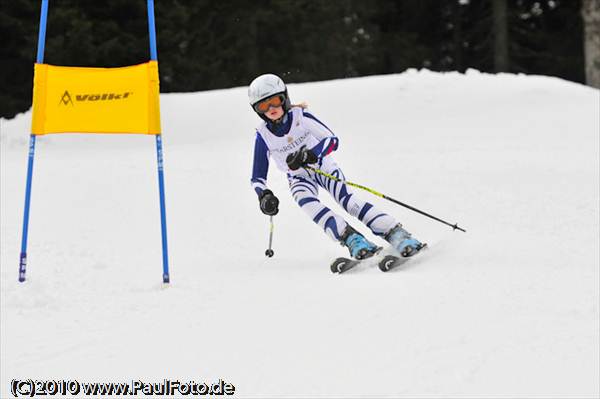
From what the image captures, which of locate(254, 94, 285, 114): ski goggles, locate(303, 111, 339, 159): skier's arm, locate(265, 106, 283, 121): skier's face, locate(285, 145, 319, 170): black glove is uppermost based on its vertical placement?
locate(254, 94, 285, 114): ski goggles

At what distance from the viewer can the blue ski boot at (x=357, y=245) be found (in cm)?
670

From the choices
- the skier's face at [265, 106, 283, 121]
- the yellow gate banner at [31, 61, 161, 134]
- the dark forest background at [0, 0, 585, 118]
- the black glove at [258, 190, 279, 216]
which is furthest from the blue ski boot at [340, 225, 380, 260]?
the dark forest background at [0, 0, 585, 118]

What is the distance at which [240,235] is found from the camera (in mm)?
8789

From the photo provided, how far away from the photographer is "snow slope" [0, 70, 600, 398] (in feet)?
14.3

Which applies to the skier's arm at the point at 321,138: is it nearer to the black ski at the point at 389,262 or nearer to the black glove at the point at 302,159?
the black glove at the point at 302,159

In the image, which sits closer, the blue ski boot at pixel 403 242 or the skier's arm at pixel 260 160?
the blue ski boot at pixel 403 242

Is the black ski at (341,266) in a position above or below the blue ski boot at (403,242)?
below

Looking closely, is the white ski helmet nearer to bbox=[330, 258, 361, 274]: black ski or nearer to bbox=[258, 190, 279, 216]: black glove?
bbox=[258, 190, 279, 216]: black glove

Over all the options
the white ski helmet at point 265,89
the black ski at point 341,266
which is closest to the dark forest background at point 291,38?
the white ski helmet at point 265,89

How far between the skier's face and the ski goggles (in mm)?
25

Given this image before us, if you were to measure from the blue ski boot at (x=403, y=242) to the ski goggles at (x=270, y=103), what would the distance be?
1.47 m

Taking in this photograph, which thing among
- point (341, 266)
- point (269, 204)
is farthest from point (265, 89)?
point (341, 266)

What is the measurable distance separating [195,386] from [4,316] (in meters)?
1.90

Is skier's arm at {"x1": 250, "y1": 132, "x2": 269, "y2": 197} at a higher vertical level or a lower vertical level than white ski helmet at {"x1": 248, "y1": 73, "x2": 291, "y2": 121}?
lower
